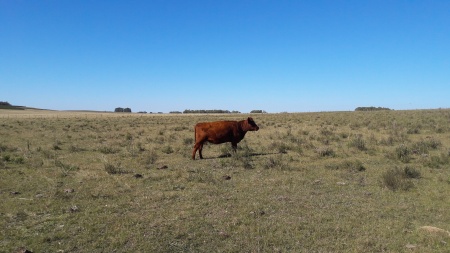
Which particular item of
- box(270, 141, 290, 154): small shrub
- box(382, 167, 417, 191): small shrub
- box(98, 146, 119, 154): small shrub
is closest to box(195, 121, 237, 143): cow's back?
box(270, 141, 290, 154): small shrub

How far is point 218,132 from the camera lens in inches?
557

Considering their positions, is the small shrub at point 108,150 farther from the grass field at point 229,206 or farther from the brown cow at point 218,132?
the brown cow at point 218,132

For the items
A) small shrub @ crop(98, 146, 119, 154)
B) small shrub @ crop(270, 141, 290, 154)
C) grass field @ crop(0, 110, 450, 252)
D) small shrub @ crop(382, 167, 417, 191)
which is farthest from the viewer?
small shrub @ crop(98, 146, 119, 154)

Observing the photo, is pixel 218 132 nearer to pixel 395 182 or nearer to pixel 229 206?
pixel 229 206

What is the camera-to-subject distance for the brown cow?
13.9 metres

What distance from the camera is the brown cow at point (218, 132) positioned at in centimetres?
1391

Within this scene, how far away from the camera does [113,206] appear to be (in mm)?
7227

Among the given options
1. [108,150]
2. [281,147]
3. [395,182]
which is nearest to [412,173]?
[395,182]

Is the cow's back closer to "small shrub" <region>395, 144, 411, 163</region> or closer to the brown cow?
the brown cow

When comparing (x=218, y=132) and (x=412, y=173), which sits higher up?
(x=218, y=132)

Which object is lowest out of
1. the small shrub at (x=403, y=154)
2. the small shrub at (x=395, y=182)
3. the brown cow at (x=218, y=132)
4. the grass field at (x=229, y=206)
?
the grass field at (x=229, y=206)

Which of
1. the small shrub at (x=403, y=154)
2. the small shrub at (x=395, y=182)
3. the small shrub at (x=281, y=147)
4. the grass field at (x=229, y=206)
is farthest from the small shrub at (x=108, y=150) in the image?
the small shrub at (x=403, y=154)

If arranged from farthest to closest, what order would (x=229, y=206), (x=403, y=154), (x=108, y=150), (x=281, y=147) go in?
(x=108, y=150) < (x=281, y=147) < (x=403, y=154) < (x=229, y=206)

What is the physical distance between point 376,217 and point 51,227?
5868 mm
